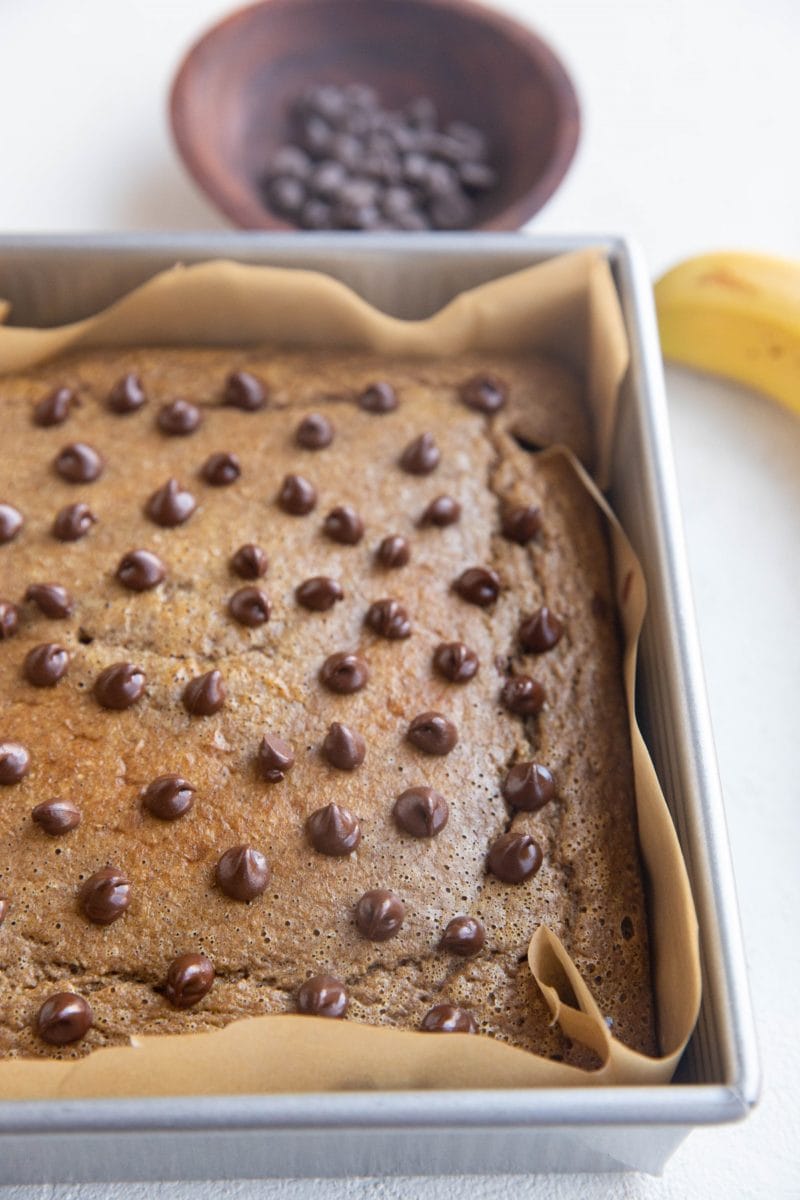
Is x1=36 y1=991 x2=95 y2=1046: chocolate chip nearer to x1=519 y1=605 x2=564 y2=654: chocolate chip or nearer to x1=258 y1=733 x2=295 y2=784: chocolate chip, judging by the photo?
x1=258 y1=733 x2=295 y2=784: chocolate chip

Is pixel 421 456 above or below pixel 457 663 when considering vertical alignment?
above

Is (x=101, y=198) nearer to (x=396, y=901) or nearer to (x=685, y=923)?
(x=396, y=901)

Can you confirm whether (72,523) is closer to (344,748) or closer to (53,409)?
(53,409)

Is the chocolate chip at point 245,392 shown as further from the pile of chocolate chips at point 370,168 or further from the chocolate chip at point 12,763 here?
the chocolate chip at point 12,763

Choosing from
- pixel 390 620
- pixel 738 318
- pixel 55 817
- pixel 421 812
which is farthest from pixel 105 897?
pixel 738 318

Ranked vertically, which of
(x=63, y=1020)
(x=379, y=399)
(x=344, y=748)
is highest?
(x=379, y=399)

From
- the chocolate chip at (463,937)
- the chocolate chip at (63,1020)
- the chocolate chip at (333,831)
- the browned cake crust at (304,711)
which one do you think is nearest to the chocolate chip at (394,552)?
the browned cake crust at (304,711)

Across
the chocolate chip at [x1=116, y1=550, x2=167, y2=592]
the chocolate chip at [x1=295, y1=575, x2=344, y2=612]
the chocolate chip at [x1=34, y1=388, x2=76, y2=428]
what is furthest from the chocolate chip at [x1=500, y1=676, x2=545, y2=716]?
the chocolate chip at [x1=34, y1=388, x2=76, y2=428]

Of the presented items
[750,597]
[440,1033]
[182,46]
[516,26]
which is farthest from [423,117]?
[440,1033]
